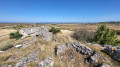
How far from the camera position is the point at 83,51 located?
663 centimetres

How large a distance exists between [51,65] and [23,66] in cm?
238

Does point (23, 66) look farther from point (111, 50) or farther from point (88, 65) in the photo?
point (111, 50)

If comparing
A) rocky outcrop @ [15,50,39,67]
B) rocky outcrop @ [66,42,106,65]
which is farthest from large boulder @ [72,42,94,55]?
rocky outcrop @ [15,50,39,67]

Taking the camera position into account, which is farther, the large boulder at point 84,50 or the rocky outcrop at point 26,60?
the large boulder at point 84,50

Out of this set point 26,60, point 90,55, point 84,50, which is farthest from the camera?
point 84,50

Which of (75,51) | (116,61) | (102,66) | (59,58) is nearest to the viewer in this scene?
(102,66)

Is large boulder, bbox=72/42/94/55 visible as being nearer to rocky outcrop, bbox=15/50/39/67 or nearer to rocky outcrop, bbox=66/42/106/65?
rocky outcrop, bbox=66/42/106/65

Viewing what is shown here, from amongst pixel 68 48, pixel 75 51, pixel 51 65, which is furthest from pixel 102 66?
pixel 51 65

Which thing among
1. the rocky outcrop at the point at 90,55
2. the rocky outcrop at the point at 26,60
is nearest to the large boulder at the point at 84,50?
the rocky outcrop at the point at 90,55

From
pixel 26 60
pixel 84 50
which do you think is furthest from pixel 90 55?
pixel 26 60

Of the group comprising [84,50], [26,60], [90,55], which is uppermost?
[84,50]

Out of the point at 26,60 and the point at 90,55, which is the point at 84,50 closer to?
the point at 90,55

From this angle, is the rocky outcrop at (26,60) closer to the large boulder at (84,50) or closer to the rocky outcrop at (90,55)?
the rocky outcrop at (90,55)

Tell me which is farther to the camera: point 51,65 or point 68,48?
point 68,48
